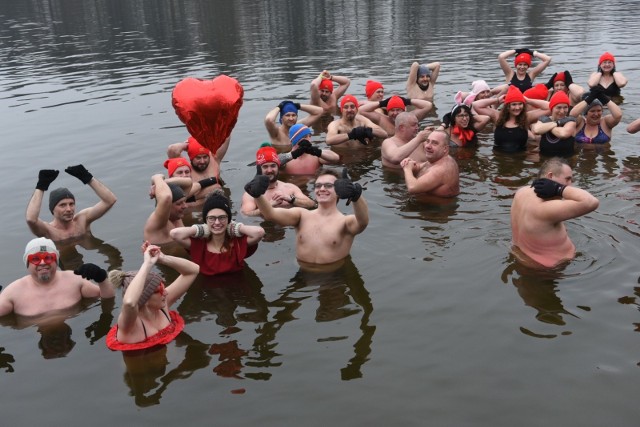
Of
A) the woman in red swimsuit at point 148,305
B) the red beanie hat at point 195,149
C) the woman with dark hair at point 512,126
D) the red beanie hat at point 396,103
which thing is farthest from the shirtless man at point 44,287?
the woman with dark hair at point 512,126

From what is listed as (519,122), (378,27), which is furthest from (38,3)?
(519,122)

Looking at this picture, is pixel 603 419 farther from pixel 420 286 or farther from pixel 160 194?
pixel 160 194

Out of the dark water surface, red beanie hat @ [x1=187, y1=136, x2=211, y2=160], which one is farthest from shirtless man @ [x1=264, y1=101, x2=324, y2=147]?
red beanie hat @ [x1=187, y1=136, x2=211, y2=160]

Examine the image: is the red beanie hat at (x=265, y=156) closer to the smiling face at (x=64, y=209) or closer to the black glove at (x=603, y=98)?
the smiling face at (x=64, y=209)

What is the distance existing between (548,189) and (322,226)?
119 inches

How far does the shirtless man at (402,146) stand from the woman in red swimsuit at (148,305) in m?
6.37

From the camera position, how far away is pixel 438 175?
Result: 11469mm

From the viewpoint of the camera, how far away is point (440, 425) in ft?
19.9

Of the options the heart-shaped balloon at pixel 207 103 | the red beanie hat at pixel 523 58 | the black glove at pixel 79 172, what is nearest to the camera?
the heart-shaped balloon at pixel 207 103

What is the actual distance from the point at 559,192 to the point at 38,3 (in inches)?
2432

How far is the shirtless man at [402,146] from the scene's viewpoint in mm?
13008

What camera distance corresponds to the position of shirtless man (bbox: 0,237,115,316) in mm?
8125

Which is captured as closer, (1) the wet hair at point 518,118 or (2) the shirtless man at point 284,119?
(1) the wet hair at point 518,118

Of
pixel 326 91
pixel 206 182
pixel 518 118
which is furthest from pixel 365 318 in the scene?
pixel 326 91
